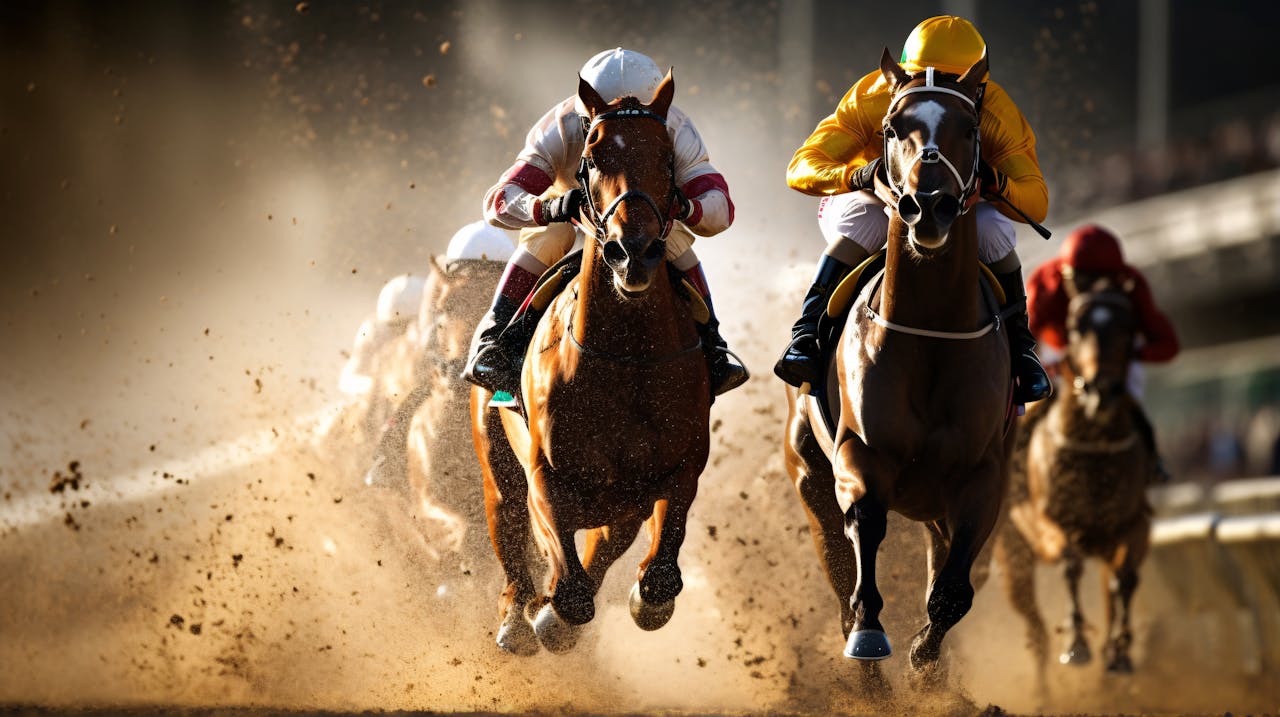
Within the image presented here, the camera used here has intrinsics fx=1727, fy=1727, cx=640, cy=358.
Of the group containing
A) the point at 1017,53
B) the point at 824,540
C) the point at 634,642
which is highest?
the point at 1017,53

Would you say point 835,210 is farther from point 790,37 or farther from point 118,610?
point 790,37

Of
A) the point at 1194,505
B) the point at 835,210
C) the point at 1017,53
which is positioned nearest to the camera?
the point at 835,210

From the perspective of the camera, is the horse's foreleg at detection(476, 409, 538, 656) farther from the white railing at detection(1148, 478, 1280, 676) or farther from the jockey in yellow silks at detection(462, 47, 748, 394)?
the white railing at detection(1148, 478, 1280, 676)

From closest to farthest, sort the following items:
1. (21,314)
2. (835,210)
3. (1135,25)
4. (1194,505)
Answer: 1. (835,210)
2. (1194,505)
3. (21,314)
4. (1135,25)

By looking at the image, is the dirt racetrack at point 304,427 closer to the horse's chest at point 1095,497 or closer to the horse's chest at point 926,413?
the horse's chest at point 1095,497

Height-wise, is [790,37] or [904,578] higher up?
[790,37]

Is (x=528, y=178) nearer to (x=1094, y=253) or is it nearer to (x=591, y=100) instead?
(x=591, y=100)

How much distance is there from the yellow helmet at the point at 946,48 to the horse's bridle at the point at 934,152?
1.42 ft

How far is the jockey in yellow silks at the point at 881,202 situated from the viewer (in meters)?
7.18

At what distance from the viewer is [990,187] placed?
6910 mm

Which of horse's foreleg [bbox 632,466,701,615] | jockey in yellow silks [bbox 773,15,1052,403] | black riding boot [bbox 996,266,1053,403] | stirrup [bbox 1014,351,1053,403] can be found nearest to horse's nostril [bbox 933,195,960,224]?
jockey in yellow silks [bbox 773,15,1052,403]

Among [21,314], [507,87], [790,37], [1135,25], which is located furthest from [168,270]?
[1135,25]

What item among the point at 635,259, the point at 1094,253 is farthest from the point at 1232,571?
the point at 635,259

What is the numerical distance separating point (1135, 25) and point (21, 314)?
19.5 metres
